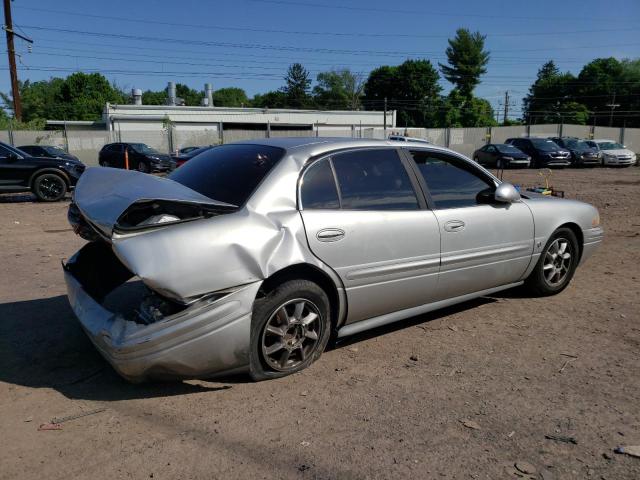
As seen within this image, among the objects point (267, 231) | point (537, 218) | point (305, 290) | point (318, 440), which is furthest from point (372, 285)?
point (537, 218)

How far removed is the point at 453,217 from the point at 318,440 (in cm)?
216

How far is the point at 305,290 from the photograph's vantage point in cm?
335

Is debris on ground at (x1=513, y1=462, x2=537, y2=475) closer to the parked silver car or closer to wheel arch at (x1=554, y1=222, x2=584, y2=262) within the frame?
the parked silver car

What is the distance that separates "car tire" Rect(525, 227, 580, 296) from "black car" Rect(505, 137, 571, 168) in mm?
24514

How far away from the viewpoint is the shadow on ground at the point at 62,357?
10.8 ft

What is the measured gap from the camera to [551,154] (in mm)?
27625

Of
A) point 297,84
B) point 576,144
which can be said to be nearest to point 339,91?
point 297,84

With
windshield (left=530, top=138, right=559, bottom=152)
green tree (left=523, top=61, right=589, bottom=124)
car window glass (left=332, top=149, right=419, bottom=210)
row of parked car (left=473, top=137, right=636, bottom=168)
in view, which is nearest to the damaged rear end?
car window glass (left=332, top=149, right=419, bottom=210)

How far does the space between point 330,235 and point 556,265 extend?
2867 mm

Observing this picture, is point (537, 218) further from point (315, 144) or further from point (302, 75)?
point (302, 75)

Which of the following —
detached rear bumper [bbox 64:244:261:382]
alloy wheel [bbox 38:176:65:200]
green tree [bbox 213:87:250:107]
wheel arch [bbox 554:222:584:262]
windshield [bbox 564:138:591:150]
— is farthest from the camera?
green tree [bbox 213:87:250:107]

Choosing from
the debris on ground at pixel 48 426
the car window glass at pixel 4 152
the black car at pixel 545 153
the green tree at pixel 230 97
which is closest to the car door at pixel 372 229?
the debris on ground at pixel 48 426

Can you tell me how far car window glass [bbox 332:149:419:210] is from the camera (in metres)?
3.71

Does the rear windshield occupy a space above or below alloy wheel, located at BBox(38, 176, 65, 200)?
above
